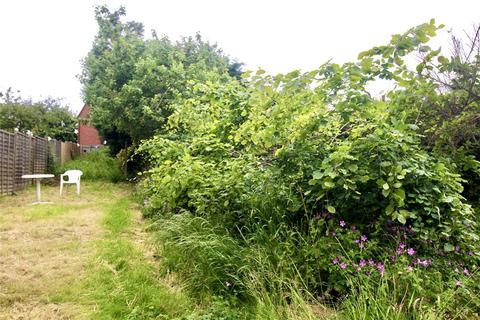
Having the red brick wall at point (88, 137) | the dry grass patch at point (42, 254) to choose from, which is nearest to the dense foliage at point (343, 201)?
the dry grass patch at point (42, 254)

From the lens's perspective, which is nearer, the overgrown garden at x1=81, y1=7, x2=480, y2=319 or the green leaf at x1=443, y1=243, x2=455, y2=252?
the overgrown garden at x1=81, y1=7, x2=480, y2=319

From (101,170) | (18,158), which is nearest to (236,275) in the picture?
(18,158)

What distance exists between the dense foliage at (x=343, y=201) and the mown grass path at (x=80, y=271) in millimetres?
375

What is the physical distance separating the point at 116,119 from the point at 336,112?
9.07 metres

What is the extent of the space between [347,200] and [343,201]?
0.17 feet

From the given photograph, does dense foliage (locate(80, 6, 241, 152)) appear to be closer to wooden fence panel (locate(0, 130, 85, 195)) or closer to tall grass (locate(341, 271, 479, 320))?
wooden fence panel (locate(0, 130, 85, 195))

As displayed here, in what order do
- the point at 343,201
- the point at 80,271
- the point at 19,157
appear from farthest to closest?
the point at 19,157, the point at 80,271, the point at 343,201

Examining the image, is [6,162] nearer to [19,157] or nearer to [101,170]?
[19,157]

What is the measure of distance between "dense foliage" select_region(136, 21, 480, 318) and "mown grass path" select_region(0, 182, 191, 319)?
375mm

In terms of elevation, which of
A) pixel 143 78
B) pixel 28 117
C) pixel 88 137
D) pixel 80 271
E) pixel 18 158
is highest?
pixel 143 78

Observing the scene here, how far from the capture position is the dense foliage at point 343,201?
230 centimetres

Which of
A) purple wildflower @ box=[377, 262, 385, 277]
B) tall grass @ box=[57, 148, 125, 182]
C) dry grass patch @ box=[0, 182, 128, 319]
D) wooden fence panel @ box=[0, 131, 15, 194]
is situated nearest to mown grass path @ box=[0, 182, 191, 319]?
dry grass patch @ box=[0, 182, 128, 319]

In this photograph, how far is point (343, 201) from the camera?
2719mm

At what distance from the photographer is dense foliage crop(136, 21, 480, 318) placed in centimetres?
230
